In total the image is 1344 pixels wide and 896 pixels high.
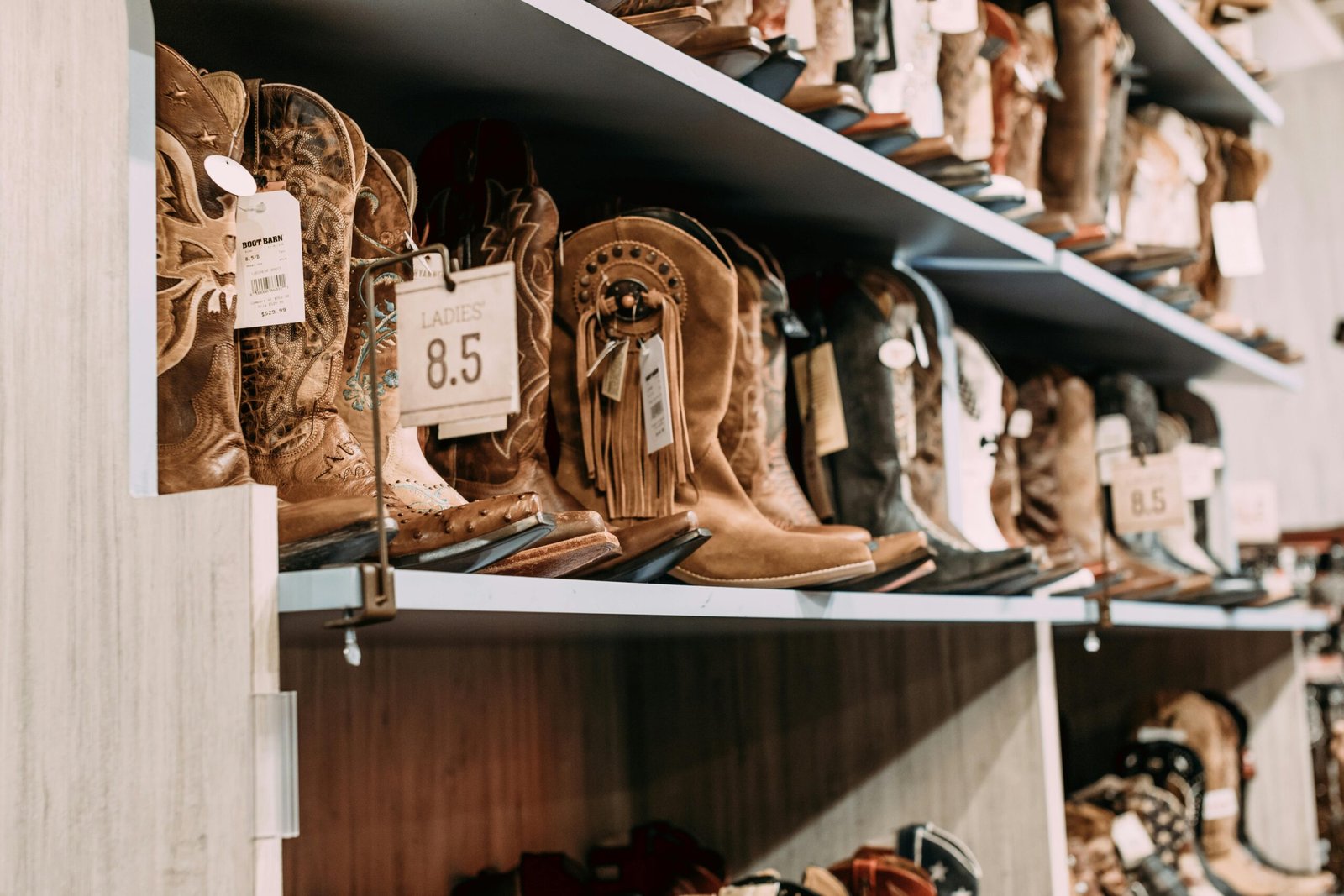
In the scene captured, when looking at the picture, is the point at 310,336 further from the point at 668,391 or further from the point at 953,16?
the point at 953,16

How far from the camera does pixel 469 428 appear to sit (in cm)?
155

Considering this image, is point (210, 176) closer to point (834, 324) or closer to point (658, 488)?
point (658, 488)

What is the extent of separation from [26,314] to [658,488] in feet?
2.41

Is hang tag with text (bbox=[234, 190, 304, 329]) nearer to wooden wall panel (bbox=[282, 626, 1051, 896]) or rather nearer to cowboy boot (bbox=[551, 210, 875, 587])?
cowboy boot (bbox=[551, 210, 875, 587])

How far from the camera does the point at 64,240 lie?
116cm

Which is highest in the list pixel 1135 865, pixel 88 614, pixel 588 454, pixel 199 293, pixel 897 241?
pixel 897 241

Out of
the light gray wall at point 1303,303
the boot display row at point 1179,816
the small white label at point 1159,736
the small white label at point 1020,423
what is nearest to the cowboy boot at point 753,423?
the small white label at point 1020,423

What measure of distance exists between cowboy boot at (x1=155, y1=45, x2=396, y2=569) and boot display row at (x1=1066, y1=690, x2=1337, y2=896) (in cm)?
196

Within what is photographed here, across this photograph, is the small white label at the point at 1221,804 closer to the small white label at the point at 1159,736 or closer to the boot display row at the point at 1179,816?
the boot display row at the point at 1179,816

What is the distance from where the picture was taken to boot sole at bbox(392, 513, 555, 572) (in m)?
1.19

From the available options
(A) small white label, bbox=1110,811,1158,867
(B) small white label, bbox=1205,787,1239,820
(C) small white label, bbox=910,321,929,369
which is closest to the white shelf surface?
(C) small white label, bbox=910,321,929,369

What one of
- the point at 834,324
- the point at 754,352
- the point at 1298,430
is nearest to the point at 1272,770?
the point at 1298,430

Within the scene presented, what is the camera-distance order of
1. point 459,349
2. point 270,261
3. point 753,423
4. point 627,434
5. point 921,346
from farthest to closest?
point 921,346, point 753,423, point 627,434, point 270,261, point 459,349
